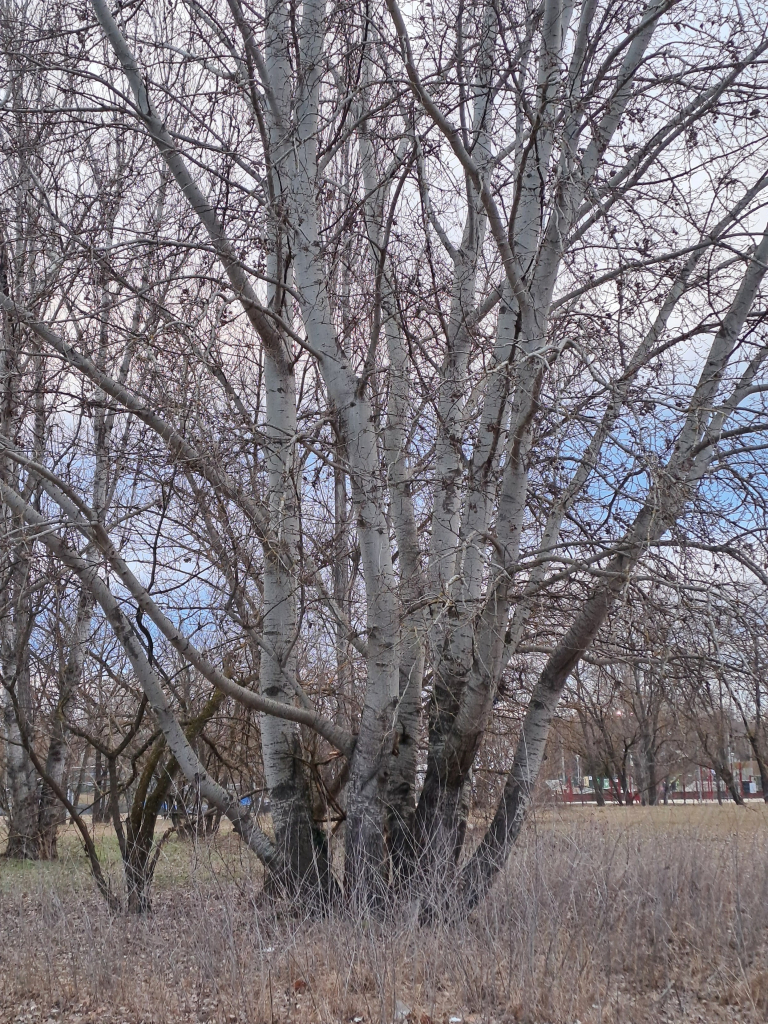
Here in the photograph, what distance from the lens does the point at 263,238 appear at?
604 centimetres

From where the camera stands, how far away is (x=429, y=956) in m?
4.86

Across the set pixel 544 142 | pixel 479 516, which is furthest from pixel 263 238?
pixel 479 516

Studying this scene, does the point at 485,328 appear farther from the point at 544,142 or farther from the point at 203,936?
the point at 203,936

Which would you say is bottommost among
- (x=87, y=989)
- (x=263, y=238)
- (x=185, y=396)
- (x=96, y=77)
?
(x=87, y=989)

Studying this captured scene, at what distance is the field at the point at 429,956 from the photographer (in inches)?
179

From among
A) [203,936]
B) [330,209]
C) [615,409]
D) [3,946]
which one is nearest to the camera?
[615,409]

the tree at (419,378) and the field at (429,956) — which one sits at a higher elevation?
the tree at (419,378)

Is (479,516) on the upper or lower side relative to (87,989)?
upper

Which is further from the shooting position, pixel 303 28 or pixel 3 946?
pixel 303 28

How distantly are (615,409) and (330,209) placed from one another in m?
3.94

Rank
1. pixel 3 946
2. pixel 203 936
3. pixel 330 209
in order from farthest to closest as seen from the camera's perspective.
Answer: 1. pixel 330 209
2. pixel 3 946
3. pixel 203 936

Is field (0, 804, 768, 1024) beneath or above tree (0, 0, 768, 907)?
beneath

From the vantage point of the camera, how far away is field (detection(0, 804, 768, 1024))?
4.54m

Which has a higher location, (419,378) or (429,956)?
(419,378)
